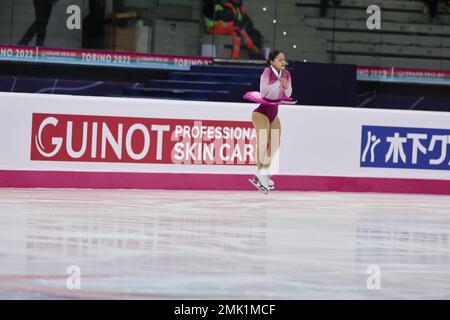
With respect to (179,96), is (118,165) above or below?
below

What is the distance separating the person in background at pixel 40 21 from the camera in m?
17.2

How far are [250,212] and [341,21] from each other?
9.23 m

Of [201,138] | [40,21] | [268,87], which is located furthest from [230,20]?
[268,87]

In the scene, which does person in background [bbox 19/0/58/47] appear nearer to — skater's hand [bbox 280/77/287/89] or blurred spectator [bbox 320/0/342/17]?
blurred spectator [bbox 320/0/342/17]

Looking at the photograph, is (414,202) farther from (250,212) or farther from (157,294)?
(157,294)

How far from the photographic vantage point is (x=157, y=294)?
190 inches

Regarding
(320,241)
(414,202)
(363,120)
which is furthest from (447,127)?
(320,241)

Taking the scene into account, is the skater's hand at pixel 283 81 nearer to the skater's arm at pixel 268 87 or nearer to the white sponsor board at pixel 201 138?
the skater's arm at pixel 268 87

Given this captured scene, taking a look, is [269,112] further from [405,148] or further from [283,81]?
[405,148]

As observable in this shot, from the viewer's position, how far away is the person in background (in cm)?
1719

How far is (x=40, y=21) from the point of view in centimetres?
1722

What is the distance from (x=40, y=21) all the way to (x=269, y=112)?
227 inches
